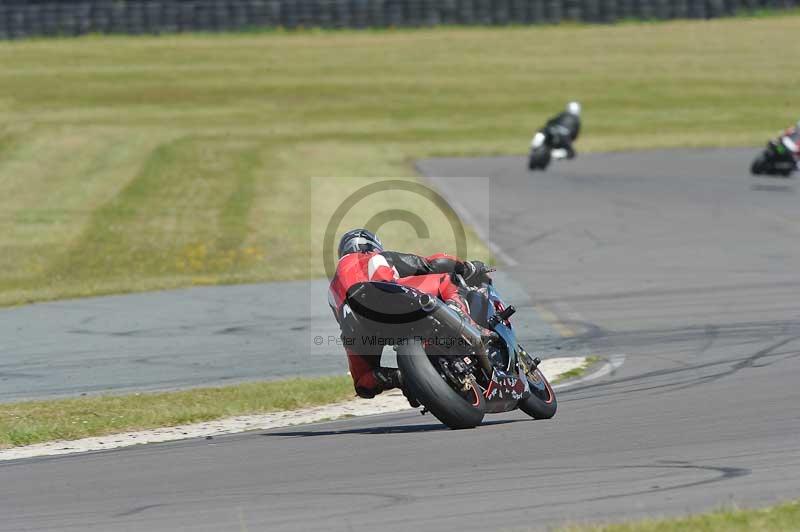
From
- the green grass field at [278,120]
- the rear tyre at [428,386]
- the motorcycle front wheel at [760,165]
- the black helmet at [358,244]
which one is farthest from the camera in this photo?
the motorcycle front wheel at [760,165]

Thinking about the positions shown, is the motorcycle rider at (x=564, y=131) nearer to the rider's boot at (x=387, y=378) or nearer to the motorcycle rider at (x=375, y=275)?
the motorcycle rider at (x=375, y=275)

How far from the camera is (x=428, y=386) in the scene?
8.38m

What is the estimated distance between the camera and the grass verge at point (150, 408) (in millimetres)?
10164

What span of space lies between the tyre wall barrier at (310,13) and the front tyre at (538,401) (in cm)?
4053

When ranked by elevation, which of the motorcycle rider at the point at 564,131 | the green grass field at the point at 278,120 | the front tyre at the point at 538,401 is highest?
the front tyre at the point at 538,401

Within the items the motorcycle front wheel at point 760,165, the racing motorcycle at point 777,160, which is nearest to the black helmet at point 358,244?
the racing motorcycle at point 777,160

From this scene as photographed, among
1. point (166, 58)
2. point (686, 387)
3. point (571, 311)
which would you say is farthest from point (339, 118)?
point (686, 387)

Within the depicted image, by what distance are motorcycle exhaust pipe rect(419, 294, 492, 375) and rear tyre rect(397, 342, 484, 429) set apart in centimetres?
22

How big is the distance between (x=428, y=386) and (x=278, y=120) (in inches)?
1172

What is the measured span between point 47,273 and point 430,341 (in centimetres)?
1278

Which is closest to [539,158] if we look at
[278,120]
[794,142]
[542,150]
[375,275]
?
[542,150]

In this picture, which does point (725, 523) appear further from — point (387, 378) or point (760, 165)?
point (760, 165)

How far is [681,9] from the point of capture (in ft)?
160

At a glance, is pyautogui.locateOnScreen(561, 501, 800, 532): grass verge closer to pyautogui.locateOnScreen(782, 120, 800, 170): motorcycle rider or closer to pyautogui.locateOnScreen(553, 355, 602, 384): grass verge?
pyautogui.locateOnScreen(553, 355, 602, 384): grass verge
